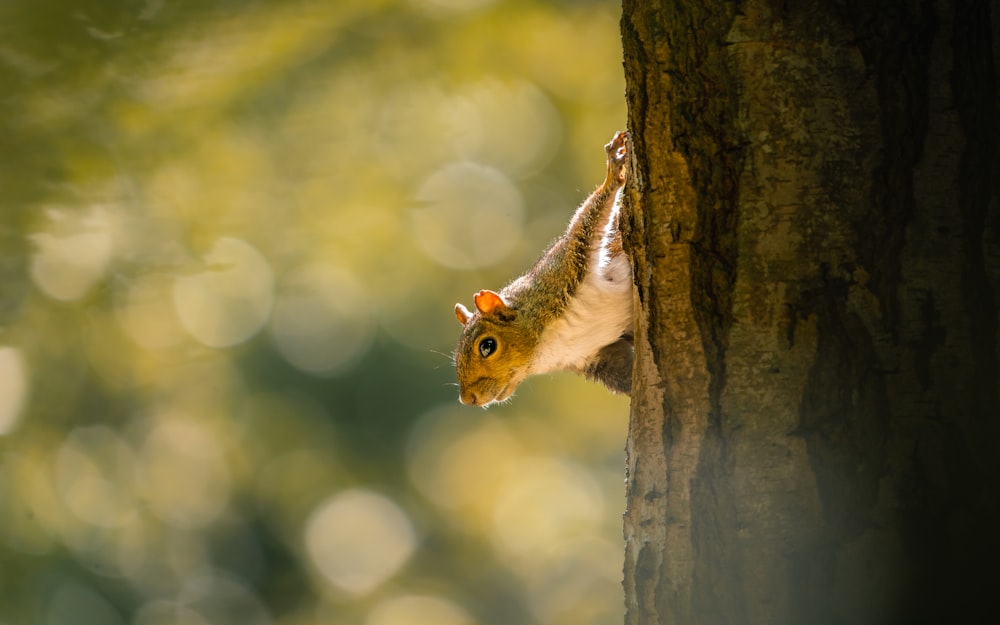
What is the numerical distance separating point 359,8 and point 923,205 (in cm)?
490

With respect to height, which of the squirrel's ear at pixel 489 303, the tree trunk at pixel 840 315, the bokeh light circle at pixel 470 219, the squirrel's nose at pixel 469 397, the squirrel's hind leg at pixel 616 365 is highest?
the bokeh light circle at pixel 470 219

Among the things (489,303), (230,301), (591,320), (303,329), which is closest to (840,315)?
(591,320)

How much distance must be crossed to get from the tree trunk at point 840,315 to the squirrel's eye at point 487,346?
2229mm

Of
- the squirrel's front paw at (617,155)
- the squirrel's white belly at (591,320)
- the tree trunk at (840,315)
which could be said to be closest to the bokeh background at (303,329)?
the squirrel's white belly at (591,320)

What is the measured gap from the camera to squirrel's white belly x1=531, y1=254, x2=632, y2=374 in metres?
3.38

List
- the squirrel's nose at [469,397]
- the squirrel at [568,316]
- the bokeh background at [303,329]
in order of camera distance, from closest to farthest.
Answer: the squirrel at [568,316] < the squirrel's nose at [469,397] < the bokeh background at [303,329]

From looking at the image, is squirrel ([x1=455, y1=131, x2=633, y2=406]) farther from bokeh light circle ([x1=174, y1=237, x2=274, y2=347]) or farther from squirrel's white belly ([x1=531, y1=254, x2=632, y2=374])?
bokeh light circle ([x1=174, y1=237, x2=274, y2=347])

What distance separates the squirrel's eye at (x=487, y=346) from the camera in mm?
3980

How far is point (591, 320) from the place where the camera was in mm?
3549

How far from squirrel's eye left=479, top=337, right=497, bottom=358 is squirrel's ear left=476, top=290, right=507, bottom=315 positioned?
0.10 metres

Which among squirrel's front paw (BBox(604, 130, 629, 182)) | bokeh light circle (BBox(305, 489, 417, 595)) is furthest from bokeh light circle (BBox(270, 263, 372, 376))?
squirrel's front paw (BBox(604, 130, 629, 182))

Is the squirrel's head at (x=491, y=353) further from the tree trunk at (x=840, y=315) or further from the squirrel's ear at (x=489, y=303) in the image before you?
the tree trunk at (x=840, y=315)

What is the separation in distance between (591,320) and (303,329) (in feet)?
21.6

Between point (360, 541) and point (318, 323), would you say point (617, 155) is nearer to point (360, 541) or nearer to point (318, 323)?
point (318, 323)
